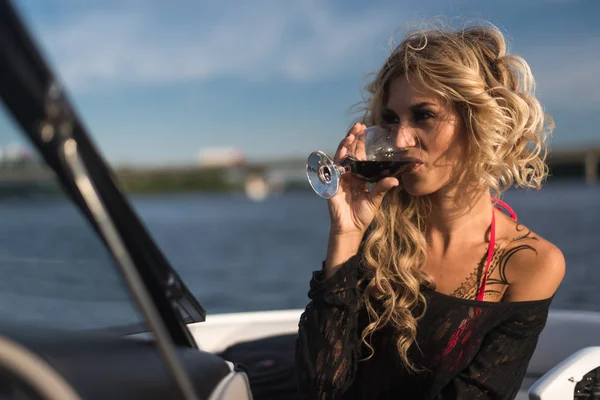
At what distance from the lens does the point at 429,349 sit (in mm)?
1866

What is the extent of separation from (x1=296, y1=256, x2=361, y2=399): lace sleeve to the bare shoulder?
514mm

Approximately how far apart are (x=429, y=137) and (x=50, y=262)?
49.8 inches

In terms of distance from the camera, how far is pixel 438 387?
5.83 ft

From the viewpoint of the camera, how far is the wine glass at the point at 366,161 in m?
1.92

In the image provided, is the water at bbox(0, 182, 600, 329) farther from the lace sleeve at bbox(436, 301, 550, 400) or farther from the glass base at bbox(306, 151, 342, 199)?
the lace sleeve at bbox(436, 301, 550, 400)

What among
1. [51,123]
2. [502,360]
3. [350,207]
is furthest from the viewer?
[350,207]

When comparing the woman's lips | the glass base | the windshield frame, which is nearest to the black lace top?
the glass base

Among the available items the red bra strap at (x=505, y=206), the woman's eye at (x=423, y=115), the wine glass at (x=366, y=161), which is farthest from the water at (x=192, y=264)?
the red bra strap at (x=505, y=206)

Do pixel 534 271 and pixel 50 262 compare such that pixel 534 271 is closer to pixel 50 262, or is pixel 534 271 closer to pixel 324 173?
pixel 324 173

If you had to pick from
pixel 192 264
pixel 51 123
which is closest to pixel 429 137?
pixel 51 123

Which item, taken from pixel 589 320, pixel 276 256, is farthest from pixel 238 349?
pixel 276 256

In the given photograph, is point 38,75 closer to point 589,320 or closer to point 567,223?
point 589,320

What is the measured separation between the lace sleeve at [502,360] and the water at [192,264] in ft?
3.68

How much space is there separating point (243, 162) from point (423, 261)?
4689 centimetres
